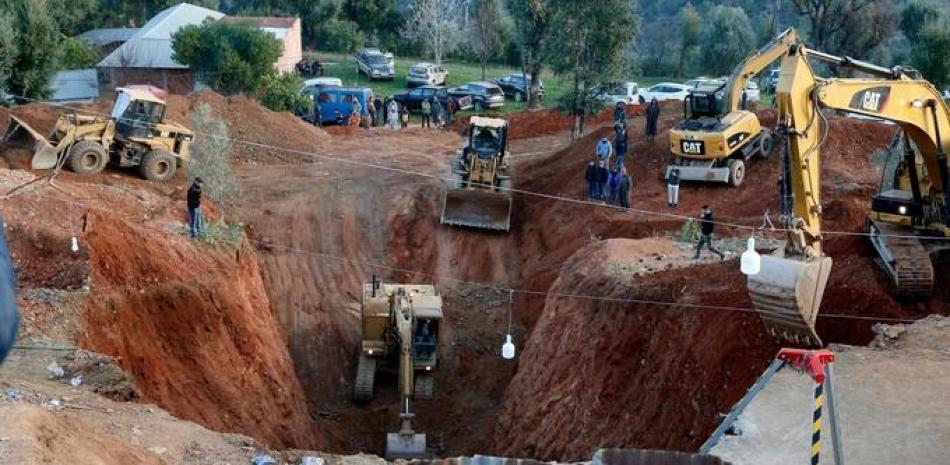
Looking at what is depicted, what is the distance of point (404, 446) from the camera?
20906 mm

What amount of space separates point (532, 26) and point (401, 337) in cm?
2615

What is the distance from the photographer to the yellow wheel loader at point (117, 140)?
3027 cm

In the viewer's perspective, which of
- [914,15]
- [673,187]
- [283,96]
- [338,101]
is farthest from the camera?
[914,15]

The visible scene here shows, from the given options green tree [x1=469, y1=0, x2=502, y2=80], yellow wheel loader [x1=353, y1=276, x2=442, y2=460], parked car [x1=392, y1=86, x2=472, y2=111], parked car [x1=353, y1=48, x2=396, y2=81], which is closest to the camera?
yellow wheel loader [x1=353, y1=276, x2=442, y2=460]

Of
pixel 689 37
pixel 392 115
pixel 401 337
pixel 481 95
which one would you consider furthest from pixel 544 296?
pixel 689 37

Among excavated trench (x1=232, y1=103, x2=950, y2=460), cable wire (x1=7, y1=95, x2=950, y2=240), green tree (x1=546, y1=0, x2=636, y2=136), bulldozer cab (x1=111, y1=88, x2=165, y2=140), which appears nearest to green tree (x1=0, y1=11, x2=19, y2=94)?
cable wire (x1=7, y1=95, x2=950, y2=240)

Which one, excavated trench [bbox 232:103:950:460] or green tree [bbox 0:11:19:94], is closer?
excavated trench [bbox 232:103:950:460]

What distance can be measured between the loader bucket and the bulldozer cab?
20553 millimetres

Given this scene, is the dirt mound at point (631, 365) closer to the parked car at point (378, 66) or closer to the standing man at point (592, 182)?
the standing man at point (592, 182)

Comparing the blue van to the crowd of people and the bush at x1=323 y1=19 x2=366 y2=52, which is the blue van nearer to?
the crowd of people

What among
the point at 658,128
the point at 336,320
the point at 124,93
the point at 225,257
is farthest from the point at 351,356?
the point at 658,128

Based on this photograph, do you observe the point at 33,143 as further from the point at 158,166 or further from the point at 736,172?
the point at 736,172

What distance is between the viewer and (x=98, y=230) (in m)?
22.7

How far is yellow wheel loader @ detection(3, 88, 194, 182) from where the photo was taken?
99.3ft
